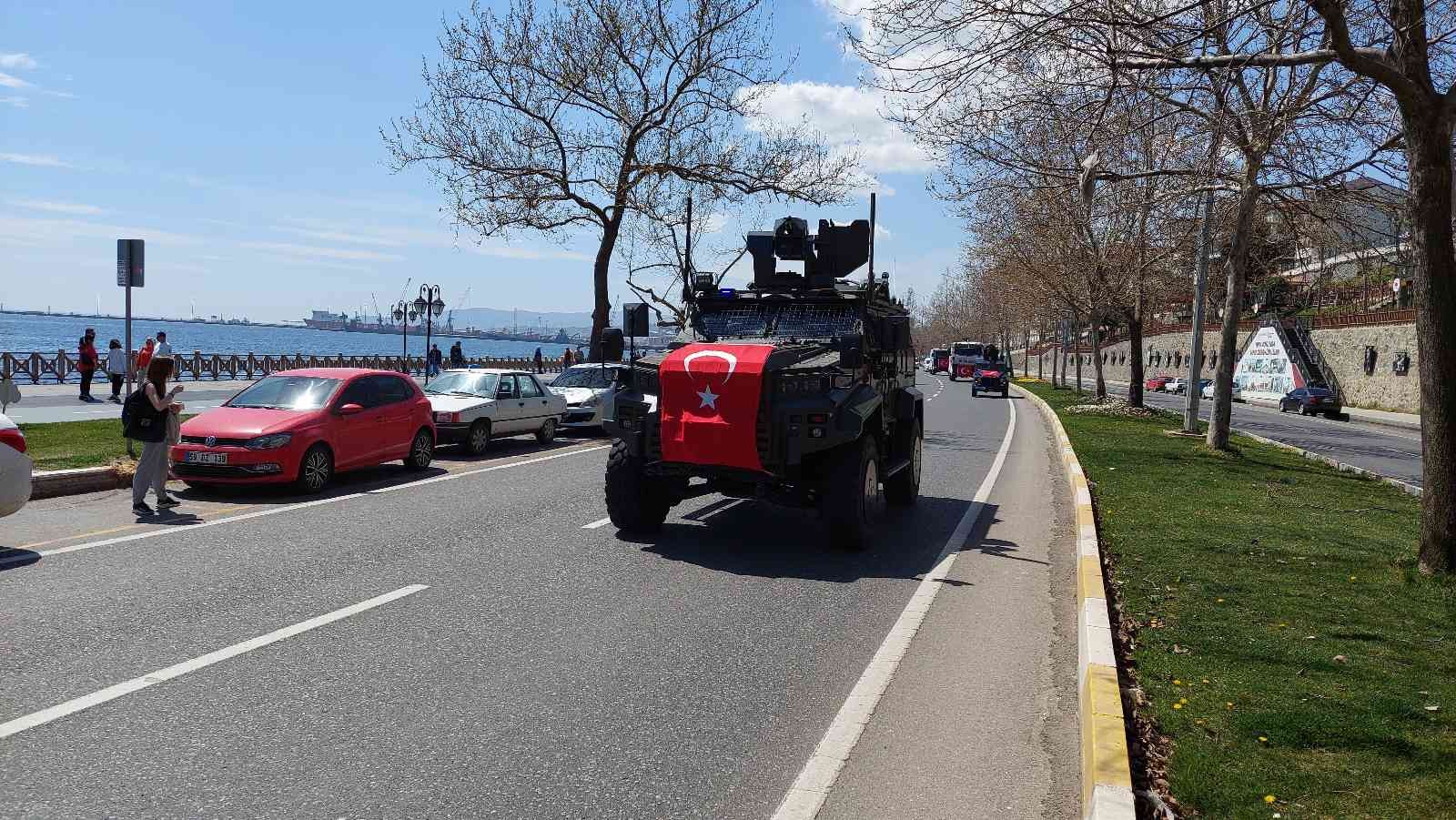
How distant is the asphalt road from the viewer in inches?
848

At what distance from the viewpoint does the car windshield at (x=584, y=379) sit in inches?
928

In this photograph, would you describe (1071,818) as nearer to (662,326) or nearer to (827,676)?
(827,676)

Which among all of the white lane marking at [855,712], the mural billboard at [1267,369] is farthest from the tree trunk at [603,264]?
the mural billboard at [1267,369]

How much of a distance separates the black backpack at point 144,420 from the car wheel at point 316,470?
5.80ft

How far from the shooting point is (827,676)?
5.99 meters

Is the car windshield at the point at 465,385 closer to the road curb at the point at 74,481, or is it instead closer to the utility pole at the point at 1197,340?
the road curb at the point at 74,481

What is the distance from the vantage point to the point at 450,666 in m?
5.85

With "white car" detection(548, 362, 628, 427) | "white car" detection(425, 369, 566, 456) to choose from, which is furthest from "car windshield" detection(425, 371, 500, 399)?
"white car" detection(548, 362, 628, 427)

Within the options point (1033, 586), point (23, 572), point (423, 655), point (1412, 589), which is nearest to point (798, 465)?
point (1033, 586)

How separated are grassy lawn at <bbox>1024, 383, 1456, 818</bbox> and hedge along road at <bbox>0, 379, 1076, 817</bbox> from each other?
2.40 ft

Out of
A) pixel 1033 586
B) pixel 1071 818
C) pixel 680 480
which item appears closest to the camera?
pixel 1071 818

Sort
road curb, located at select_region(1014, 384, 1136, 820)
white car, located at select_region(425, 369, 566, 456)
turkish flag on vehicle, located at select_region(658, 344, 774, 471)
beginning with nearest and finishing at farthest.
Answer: road curb, located at select_region(1014, 384, 1136, 820) → turkish flag on vehicle, located at select_region(658, 344, 774, 471) → white car, located at select_region(425, 369, 566, 456)

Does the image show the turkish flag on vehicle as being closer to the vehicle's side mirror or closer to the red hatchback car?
the vehicle's side mirror

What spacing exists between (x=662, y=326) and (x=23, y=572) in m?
6.72
